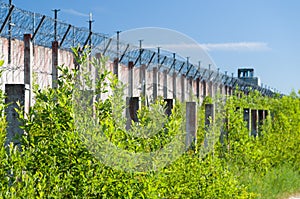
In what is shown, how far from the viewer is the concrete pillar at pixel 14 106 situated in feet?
16.6

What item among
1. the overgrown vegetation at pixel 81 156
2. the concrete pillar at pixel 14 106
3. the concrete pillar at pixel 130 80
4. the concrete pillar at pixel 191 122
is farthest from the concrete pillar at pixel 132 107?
the concrete pillar at pixel 130 80

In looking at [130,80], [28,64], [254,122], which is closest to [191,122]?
[28,64]

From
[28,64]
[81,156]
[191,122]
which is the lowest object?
[81,156]

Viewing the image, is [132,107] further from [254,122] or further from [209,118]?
[254,122]

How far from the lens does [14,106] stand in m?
5.09

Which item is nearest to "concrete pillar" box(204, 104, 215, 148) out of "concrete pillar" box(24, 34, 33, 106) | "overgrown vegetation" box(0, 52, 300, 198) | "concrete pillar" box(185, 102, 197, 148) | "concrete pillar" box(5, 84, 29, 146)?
"concrete pillar" box(185, 102, 197, 148)

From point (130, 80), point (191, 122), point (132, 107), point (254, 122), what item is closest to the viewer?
point (132, 107)

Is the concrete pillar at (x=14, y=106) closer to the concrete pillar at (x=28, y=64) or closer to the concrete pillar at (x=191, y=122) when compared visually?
the concrete pillar at (x=28, y=64)

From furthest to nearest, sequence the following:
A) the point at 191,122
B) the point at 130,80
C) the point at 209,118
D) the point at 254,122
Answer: the point at 254,122, the point at 130,80, the point at 209,118, the point at 191,122

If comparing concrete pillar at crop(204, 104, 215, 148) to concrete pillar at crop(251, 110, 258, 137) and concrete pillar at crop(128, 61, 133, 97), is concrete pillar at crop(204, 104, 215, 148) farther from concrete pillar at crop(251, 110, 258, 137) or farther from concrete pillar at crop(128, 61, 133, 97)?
concrete pillar at crop(251, 110, 258, 137)

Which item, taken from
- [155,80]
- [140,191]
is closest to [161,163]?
[140,191]

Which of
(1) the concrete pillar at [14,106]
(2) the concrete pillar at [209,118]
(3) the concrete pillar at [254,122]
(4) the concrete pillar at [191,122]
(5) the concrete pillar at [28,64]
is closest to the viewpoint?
(1) the concrete pillar at [14,106]

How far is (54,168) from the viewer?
5.06 m

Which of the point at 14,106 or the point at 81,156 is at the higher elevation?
the point at 14,106
